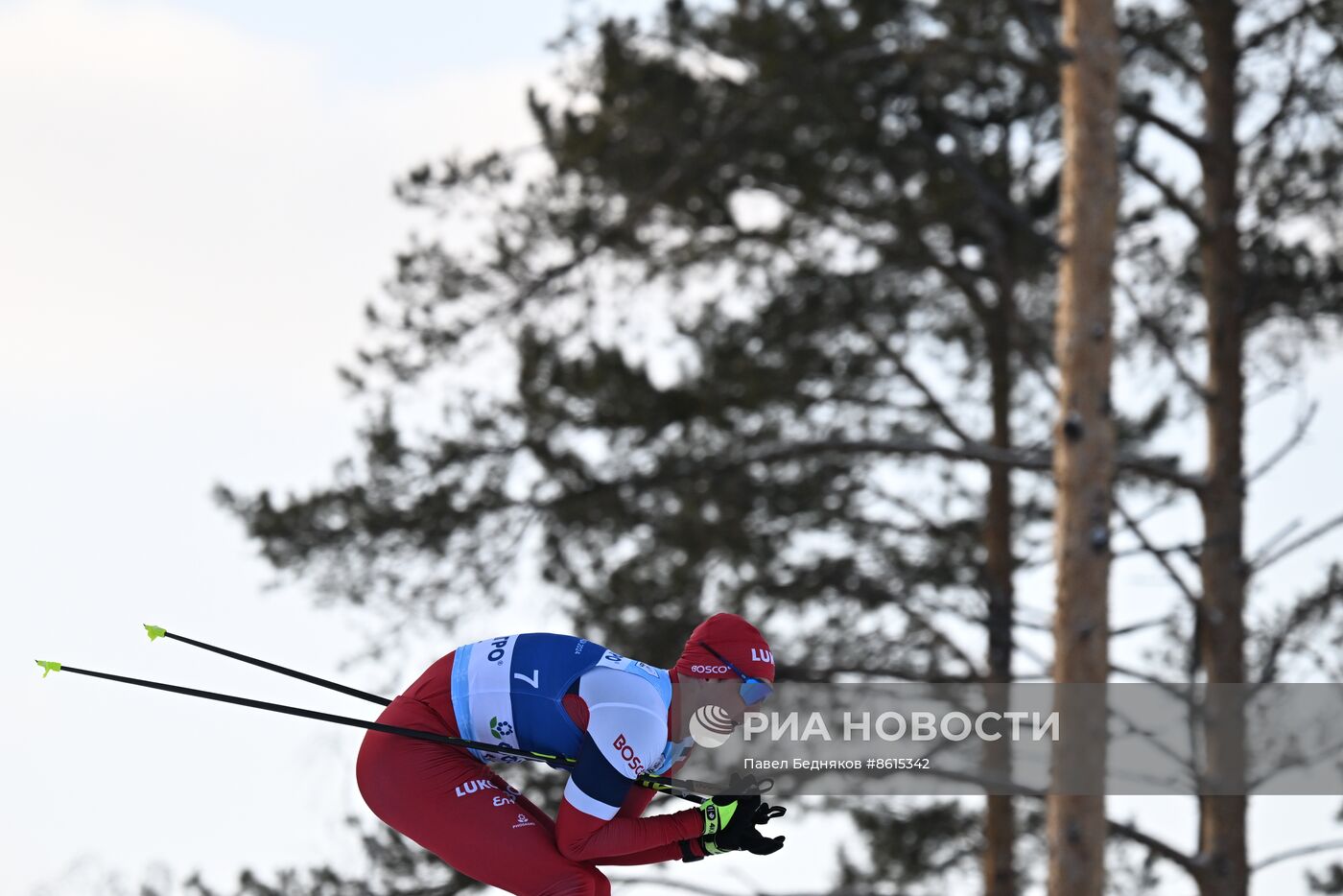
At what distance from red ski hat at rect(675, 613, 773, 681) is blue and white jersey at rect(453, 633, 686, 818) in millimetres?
102

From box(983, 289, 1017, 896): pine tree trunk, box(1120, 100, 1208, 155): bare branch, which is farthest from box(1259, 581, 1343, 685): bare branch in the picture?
box(1120, 100, 1208, 155): bare branch

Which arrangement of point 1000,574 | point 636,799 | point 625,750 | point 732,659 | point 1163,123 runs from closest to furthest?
point 625,750, point 732,659, point 636,799, point 1163,123, point 1000,574

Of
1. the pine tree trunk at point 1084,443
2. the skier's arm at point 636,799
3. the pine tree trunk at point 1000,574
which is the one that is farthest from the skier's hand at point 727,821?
the pine tree trunk at point 1000,574

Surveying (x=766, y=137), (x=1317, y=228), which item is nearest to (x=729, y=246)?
(x=766, y=137)

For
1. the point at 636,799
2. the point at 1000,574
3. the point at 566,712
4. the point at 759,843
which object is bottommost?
the point at 759,843

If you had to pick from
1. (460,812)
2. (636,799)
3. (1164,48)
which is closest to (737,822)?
(636,799)

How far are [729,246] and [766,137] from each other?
948 millimetres

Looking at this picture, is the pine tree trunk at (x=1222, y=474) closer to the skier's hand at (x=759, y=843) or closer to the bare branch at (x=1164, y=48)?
the bare branch at (x=1164, y=48)

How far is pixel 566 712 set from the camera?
520cm

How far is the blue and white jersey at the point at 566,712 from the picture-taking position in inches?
200

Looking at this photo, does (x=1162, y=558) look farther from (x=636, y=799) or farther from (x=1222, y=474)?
(x=636, y=799)

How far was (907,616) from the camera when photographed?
13.0 m

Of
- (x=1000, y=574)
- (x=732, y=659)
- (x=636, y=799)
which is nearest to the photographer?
(x=732, y=659)

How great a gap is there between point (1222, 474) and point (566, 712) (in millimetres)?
7242
